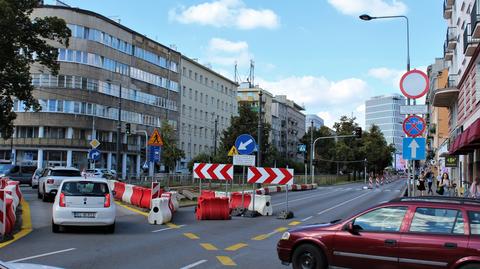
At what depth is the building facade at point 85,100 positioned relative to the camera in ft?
203

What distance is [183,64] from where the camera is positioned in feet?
285

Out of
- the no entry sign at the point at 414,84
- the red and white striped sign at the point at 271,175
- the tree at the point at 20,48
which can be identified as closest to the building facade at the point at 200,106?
the tree at the point at 20,48

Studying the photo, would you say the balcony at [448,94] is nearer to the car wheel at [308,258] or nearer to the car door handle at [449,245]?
the car wheel at [308,258]

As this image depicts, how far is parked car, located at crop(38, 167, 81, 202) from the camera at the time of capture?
2278 cm

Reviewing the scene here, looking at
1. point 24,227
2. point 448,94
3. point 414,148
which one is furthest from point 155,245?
point 448,94

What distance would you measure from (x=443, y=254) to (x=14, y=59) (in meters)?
25.9

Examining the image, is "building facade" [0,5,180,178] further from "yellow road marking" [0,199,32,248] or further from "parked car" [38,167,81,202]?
"yellow road marking" [0,199,32,248]

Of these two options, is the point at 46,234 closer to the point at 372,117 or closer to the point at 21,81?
the point at 21,81

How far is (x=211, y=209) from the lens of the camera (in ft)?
58.5

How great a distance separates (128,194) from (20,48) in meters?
12.6

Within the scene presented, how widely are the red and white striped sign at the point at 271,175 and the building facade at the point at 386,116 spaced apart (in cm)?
15178

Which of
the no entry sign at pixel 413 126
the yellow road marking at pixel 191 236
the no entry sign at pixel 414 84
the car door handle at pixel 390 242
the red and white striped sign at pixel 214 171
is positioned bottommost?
the yellow road marking at pixel 191 236

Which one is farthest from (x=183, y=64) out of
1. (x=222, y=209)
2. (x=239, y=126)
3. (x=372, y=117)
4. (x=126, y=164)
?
(x=372, y=117)

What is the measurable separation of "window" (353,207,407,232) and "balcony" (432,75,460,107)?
27.0 meters
